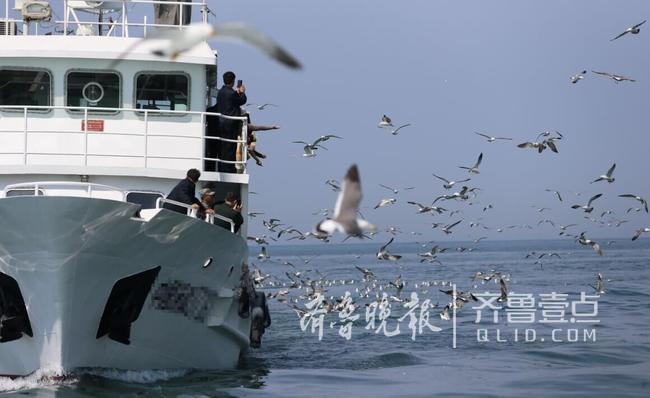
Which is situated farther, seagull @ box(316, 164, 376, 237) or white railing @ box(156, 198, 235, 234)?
white railing @ box(156, 198, 235, 234)

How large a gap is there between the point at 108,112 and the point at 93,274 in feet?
14.1

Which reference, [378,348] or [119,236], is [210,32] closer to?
[119,236]

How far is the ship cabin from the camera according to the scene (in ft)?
63.7

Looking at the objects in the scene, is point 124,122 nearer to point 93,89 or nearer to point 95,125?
point 95,125

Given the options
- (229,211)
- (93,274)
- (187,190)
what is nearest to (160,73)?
(229,211)

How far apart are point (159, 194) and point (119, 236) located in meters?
2.49

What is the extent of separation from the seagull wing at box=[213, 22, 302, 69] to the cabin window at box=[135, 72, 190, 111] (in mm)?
11566

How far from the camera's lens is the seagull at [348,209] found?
1102cm

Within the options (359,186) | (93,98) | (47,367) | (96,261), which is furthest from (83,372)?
(359,186)

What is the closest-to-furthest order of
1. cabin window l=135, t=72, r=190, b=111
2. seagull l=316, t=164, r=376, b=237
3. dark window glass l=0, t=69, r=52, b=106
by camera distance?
1. seagull l=316, t=164, r=376, b=237
2. dark window glass l=0, t=69, r=52, b=106
3. cabin window l=135, t=72, r=190, b=111

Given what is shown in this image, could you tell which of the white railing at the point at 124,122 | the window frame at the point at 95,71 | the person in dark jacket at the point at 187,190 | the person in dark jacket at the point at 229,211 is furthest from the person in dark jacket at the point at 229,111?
the person in dark jacket at the point at 187,190

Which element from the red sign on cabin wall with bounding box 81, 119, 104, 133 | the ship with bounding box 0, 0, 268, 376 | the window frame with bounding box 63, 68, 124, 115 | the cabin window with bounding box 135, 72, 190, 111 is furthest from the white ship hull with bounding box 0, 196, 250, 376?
the window frame with bounding box 63, 68, 124, 115

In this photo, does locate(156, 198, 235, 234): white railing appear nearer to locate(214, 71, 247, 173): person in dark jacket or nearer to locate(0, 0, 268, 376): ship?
locate(0, 0, 268, 376): ship

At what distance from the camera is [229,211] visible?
62.5ft
